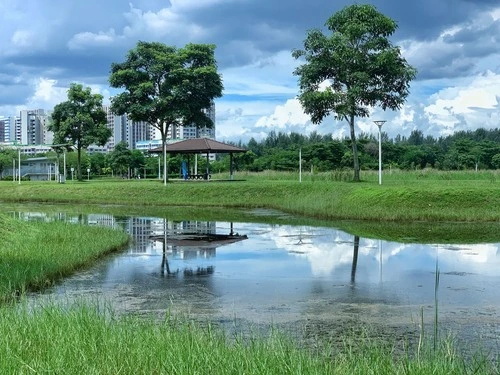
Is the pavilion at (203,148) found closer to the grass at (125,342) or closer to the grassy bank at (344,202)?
the grassy bank at (344,202)

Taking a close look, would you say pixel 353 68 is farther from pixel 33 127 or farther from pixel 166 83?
pixel 33 127

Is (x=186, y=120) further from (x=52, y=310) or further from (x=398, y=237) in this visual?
(x=52, y=310)

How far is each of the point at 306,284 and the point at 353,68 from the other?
59.4 ft

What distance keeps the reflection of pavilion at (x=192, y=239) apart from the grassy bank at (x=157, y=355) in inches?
210

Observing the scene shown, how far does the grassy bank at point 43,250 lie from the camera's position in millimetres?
8172

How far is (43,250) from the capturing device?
412 inches

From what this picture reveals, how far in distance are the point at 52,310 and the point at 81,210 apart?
67.4 feet

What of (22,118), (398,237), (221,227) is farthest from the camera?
(22,118)

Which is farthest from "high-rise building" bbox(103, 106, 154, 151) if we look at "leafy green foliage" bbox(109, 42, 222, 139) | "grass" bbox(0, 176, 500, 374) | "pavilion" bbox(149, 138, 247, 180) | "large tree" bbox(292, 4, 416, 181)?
"grass" bbox(0, 176, 500, 374)

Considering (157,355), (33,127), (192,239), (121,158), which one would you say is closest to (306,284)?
(157,355)

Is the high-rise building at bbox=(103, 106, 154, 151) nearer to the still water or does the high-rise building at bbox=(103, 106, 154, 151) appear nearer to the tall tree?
the tall tree

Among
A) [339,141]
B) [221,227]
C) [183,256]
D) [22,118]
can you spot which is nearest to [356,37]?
[221,227]

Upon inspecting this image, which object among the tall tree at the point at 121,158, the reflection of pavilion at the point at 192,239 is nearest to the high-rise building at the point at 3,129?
the tall tree at the point at 121,158

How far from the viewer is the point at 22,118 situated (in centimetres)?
9725
